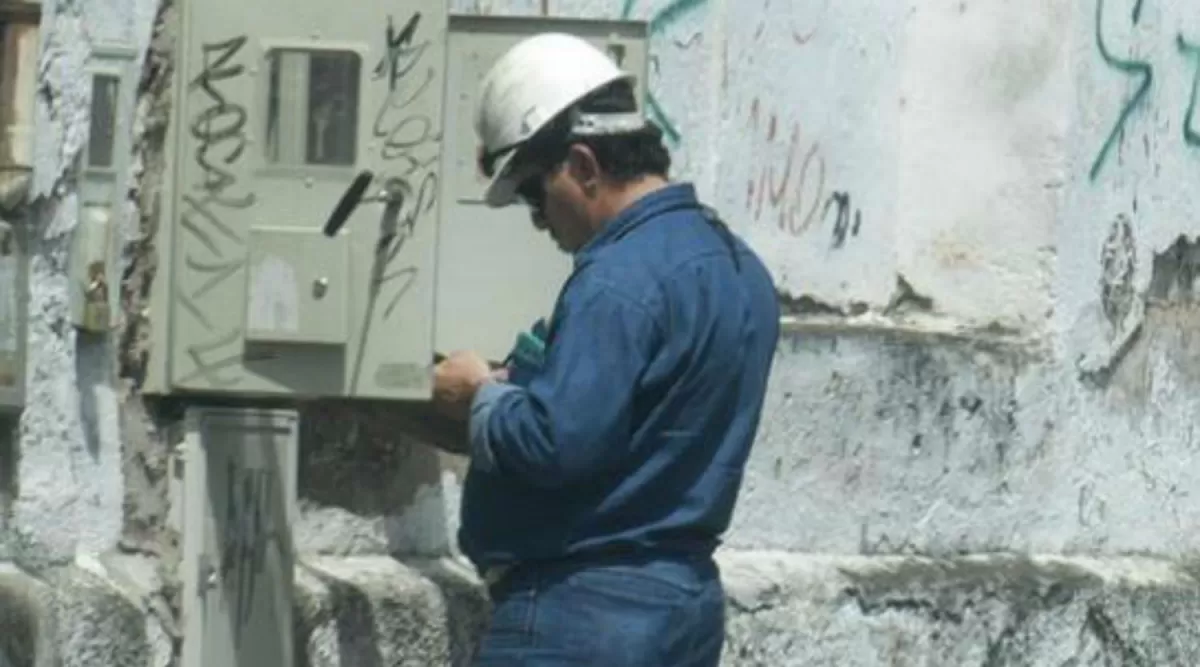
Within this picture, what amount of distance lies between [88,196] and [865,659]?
2.23 m

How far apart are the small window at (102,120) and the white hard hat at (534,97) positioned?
74 cm

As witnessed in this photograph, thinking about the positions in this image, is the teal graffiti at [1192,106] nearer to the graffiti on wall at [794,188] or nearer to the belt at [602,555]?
the graffiti on wall at [794,188]

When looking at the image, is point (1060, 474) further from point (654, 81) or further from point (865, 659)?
point (654, 81)

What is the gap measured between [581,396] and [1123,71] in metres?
3.43

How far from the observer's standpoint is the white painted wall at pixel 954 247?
723 cm

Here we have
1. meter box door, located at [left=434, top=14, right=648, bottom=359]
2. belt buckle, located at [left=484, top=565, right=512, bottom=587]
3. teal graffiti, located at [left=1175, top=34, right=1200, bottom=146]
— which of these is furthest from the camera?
teal graffiti, located at [left=1175, top=34, right=1200, bottom=146]

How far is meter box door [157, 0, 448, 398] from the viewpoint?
547 cm

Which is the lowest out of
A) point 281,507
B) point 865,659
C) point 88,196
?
point 865,659

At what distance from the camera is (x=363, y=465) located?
6129 mm

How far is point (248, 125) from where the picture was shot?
5.54m

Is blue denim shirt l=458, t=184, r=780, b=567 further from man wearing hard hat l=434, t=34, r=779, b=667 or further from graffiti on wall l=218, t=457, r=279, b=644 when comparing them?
graffiti on wall l=218, t=457, r=279, b=644

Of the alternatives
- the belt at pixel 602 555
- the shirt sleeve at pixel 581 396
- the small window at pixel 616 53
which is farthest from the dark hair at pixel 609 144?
the small window at pixel 616 53

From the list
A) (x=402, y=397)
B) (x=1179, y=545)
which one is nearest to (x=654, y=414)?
(x=402, y=397)

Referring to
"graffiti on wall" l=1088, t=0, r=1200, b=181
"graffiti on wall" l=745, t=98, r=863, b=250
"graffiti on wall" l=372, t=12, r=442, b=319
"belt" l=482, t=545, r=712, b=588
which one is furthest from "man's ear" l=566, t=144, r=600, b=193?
"graffiti on wall" l=1088, t=0, r=1200, b=181
